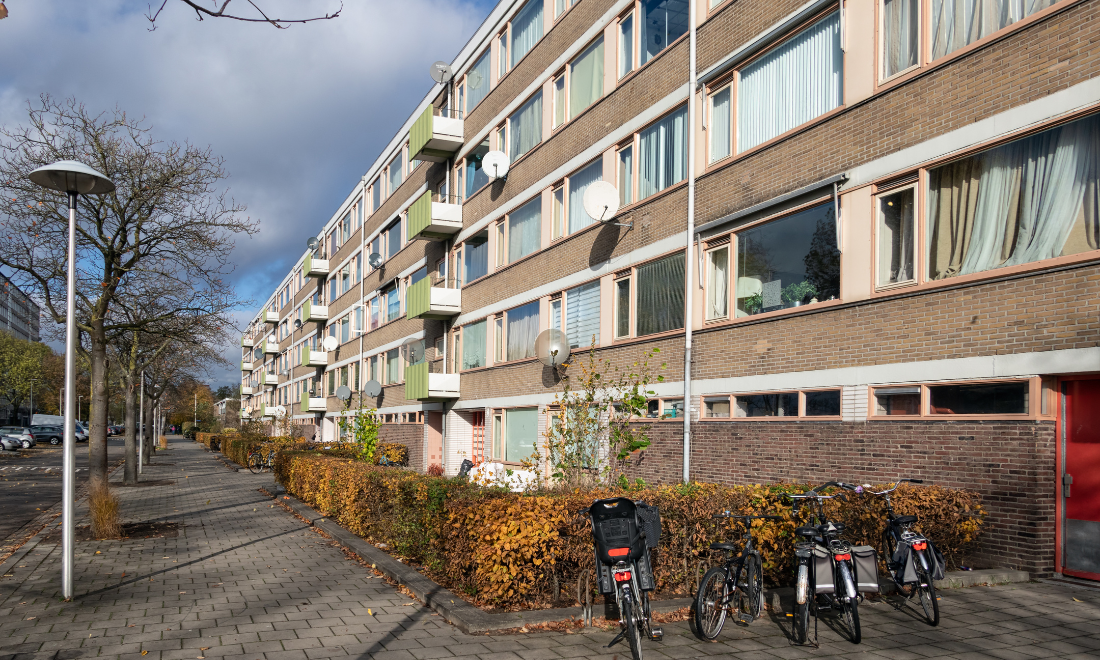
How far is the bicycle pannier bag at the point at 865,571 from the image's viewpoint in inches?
254

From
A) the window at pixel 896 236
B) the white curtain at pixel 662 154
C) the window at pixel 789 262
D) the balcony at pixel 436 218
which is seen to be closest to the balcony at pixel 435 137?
the balcony at pixel 436 218

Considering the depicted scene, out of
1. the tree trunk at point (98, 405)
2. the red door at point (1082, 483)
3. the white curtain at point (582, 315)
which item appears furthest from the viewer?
the white curtain at point (582, 315)

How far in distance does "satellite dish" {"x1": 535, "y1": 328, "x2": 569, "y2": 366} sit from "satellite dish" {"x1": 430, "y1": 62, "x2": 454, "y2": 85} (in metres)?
13.2

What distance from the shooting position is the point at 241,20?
4.24 metres

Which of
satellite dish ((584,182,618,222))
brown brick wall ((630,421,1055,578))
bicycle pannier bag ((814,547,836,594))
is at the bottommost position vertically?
bicycle pannier bag ((814,547,836,594))

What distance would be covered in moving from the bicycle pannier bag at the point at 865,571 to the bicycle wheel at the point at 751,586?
31.0 inches

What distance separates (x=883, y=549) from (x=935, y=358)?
2.99 m

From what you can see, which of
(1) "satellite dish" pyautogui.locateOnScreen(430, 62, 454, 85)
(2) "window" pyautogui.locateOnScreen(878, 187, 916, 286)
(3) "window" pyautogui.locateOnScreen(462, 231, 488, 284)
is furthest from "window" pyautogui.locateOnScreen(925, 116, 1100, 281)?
(1) "satellite dish" pyautogui.locateOnScreen(430, 62, 454, 85)

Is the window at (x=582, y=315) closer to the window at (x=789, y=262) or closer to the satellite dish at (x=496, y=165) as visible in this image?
the window at (x=789, y=262)

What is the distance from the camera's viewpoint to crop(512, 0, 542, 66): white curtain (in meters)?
22.4

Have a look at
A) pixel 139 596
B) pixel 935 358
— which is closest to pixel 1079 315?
pixel 935 358

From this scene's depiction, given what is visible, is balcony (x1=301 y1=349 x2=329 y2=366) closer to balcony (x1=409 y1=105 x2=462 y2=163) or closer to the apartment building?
balcony (x1=409 y1=105 x2=462 y2=163)

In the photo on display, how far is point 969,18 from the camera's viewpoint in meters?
9.88

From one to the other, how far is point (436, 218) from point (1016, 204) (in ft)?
63.8
